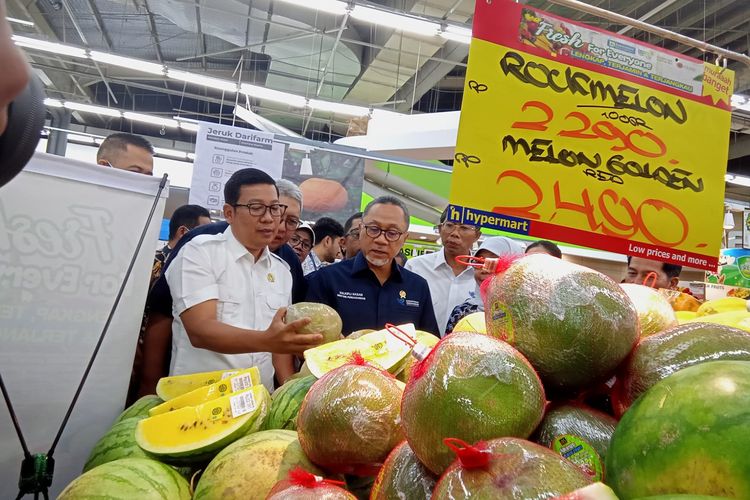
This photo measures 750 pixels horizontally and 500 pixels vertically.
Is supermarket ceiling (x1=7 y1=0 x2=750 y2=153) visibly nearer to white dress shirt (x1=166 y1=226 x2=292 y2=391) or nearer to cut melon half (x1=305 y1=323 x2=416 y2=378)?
white dress shirt (x1=166 y1=226 x2=292 y2=391)

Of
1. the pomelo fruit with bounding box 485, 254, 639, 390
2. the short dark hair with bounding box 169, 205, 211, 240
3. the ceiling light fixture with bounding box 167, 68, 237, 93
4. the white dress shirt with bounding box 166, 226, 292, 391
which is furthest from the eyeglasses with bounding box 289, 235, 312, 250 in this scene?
the ceiling light fixture with bounding box 167, 68, 237, 93

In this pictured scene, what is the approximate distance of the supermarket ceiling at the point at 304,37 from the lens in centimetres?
847

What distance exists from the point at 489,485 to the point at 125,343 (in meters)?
1.71

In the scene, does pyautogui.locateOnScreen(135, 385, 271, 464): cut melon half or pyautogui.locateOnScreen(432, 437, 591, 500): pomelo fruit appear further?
pyautogui.locateOnScreen(135, 385, 271, 464): cut melon half

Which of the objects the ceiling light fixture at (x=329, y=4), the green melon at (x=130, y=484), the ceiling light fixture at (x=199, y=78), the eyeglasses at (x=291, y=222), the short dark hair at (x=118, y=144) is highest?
the ceiling light fixture at (x=329, y=4)

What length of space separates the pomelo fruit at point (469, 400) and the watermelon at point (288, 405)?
24.9 inches

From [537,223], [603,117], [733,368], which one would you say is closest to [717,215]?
[603,117]

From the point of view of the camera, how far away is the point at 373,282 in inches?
119

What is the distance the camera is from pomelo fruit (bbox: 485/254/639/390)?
1.00m

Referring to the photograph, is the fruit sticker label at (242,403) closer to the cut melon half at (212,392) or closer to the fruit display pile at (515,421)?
the fruit display pile at (515,421)

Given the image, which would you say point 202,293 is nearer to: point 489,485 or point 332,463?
point 332,463

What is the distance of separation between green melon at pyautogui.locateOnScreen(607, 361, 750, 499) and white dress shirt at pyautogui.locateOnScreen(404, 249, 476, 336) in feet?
9.83

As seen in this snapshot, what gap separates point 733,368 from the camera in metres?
0.74

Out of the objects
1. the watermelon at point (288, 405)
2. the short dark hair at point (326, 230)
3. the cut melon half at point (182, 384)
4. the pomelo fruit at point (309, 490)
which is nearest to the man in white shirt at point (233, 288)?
the cut melon half at point (182, 384)
